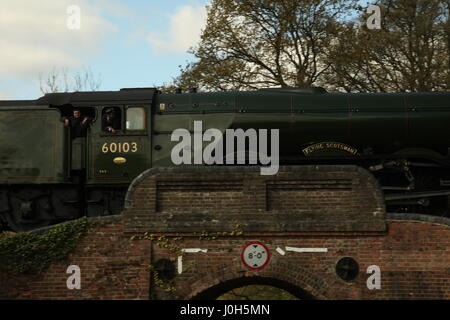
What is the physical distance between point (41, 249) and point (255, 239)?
411 centimetres

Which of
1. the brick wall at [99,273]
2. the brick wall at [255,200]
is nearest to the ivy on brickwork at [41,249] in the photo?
the brick wall at [99,273]

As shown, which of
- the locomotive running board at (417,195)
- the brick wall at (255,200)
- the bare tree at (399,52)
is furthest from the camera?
the bare tree at (399,52)

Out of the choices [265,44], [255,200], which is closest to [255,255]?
[255,200]

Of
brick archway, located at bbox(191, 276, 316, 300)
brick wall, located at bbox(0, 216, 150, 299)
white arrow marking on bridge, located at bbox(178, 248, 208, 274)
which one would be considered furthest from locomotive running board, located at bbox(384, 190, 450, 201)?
brick wall, located at bbox(0, 216, 150, 299)

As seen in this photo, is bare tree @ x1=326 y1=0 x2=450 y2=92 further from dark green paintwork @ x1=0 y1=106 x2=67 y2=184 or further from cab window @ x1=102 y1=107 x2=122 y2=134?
dark green paintwork @ x1=0 y1=106 x2=67 y2=184

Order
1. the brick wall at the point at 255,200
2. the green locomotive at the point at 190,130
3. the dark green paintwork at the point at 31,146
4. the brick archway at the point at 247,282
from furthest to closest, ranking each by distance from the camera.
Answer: the dark green paintwork at the point at 31,146 → the green locomotive at the point at 190,130 → the brick archway at the point at 247,282 → the brick wall at the point at 255,200

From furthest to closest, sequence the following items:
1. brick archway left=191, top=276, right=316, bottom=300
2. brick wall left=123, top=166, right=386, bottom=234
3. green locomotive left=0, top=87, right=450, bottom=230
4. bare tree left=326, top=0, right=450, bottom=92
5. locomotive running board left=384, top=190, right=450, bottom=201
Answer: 1. bare tree left=326, top=0, right=450, bottom=92
2. green locomotive left=0, top=87, right=450, bottom=230
3. locomotive running board left=384, top=190, right=450, bottom=201
4. brick archway left=191, top=276, right=316, bottom=300
5. brick wall left=123, top=166, right=386, bottom=234

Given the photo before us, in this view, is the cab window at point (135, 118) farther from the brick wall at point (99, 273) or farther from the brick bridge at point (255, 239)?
the brick wall at point (99, 273)

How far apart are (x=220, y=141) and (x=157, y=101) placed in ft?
6.06

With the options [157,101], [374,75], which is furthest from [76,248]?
[374,75]

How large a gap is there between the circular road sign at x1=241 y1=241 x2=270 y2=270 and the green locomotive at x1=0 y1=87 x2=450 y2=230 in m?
2.95

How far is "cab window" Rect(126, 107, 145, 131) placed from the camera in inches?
514

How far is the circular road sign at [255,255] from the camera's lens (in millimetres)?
10516

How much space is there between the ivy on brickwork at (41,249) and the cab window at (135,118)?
10.0 ft
